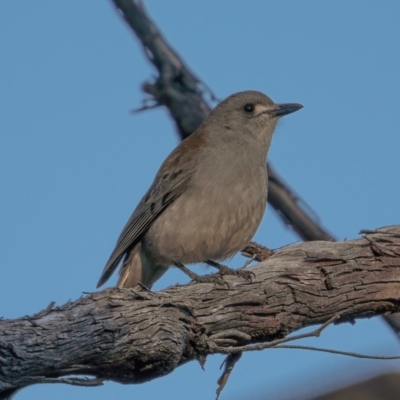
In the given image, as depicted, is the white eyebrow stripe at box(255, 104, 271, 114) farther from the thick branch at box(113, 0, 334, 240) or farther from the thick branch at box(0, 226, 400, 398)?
the thick branch at box(0, 226, 400, 398)

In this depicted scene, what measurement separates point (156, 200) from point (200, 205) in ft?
1.90

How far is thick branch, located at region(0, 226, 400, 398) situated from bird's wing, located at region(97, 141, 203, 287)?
168cm

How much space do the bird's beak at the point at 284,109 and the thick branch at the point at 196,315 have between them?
2.31m

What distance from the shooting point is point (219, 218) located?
25.6ft

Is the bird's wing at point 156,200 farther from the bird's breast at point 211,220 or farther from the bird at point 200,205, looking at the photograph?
the bird's breast at point 211,220

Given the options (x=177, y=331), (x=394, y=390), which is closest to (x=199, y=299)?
(x=177, y=331)

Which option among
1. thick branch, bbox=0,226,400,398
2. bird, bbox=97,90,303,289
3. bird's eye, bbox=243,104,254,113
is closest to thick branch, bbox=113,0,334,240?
bird, bbox=97,90,303,289

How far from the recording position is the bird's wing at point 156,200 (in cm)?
819

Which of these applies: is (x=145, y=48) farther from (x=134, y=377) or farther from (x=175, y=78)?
(x=134, y=377)

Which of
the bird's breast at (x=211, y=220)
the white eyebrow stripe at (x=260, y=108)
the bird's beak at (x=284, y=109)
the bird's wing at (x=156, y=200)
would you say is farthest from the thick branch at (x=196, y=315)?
the white eyebrow stripe at (x=260, y=108)

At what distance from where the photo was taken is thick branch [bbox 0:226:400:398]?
204 inches

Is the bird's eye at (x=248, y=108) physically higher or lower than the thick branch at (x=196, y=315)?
higher

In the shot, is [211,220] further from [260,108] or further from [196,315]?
[196,315]

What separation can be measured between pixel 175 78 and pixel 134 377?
11.0ft
